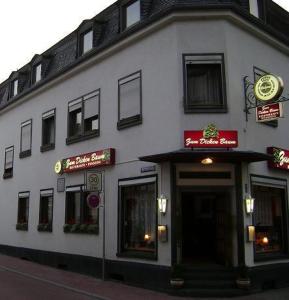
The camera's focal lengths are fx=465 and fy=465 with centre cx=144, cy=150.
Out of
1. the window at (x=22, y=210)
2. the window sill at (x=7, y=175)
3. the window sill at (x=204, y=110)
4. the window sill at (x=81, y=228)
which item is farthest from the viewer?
the window sill at (x=7, y=175)

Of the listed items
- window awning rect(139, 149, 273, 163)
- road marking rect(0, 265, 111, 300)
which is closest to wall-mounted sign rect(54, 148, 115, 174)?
window awning rect(139, 149, 273, 163)

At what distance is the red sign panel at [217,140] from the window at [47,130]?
911cm

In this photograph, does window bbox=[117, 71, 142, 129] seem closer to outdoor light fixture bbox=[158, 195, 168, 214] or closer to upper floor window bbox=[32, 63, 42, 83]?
outdoor light fixture bbox=[158, 195, 168, 214]

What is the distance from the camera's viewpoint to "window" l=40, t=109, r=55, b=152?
67.9ft

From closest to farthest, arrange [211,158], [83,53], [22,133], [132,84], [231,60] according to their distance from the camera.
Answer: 1. [211,158]
2. [231,60]
3. [132,84]
4. [83,53]
5. [22,133]

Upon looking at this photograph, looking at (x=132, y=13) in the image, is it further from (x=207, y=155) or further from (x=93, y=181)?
(x=207, y=155)

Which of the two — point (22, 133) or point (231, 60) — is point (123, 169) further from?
point (22, 133)

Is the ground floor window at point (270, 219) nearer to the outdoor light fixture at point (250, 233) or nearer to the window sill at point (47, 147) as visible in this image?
the outdoor light fixture at point (250, 233)

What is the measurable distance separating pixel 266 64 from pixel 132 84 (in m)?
4.67

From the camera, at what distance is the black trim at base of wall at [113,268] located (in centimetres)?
1353

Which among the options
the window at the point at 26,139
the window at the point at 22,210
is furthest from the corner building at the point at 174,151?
the window at the point at 26,139

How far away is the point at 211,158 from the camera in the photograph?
1317cm

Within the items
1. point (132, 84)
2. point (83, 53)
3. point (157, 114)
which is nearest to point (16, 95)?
point (83, 53)

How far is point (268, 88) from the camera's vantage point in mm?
13414
